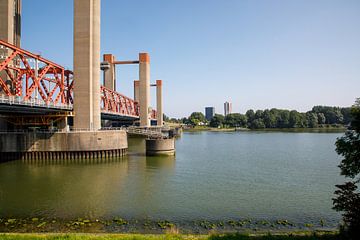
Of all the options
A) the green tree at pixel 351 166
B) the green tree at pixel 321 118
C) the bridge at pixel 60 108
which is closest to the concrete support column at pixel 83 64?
the bridge at pixel 60 108

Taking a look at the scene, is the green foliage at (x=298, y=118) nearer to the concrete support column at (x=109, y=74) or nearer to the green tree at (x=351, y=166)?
the concrete support column at (x=109, y=74)

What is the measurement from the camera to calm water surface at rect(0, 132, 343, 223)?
18392mm

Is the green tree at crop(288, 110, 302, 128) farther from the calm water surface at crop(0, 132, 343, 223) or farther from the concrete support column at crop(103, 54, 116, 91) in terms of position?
the calm water surface at crop(0, 132, 343, 223)

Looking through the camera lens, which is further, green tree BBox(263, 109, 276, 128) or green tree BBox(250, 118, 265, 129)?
green tree BBox(250, 118, 265, 129)

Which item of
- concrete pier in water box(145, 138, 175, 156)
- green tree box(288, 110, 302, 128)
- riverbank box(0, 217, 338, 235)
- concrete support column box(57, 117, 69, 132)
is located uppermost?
green tree box(288, 110, 302, 128)

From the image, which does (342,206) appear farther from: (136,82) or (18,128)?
(136,82)

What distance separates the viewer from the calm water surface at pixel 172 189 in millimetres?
18392

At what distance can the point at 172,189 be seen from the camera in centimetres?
2488

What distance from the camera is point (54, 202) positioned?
68.0 feet

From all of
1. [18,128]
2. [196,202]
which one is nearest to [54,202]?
[196,202]

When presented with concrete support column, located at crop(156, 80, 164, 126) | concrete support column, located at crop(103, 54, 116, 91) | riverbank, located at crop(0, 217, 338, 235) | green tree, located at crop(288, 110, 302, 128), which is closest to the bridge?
riverbank, located at crop(0, 217, 338, 235)

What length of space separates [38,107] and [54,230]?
27.9 metres

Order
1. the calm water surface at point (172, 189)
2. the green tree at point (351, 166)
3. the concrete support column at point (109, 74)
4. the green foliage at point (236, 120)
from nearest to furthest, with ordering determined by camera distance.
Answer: the green tree at point (351, 166), the calm water surface at point (172, 189), the concrete support column at point (109, 74), the green foliage at point (236, 120)

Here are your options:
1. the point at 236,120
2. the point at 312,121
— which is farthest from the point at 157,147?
the point at 236,120
